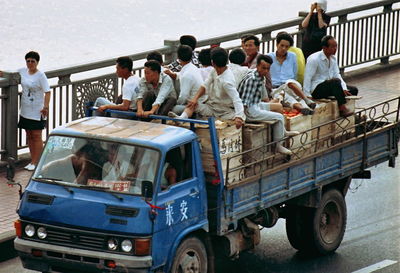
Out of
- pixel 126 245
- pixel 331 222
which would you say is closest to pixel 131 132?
pixel 126 245

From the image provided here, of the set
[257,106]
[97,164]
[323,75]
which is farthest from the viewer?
[323,75]

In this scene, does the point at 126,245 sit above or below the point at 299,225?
above

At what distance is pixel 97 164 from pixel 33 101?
486 cm

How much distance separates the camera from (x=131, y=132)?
11102mm

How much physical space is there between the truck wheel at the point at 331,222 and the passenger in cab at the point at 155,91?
7.62 feet

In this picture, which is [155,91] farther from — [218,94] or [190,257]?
[190,257]

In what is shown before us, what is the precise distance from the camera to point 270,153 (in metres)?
12.4

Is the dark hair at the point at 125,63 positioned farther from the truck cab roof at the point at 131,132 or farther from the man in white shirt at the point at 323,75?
the man in white shirt at the point at 323,75

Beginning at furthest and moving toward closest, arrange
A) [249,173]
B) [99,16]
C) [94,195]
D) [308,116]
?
[99,16] < [308,116] < [249,173] < [94,195]

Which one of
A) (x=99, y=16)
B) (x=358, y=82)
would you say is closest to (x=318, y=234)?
(x=358, y=82)

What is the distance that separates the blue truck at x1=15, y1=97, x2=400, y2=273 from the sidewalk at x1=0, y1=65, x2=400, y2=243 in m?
2.19

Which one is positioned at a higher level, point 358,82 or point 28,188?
point 28,188

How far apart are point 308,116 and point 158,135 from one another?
267 centimetres

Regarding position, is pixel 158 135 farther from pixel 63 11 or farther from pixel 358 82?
pixel 63 11
